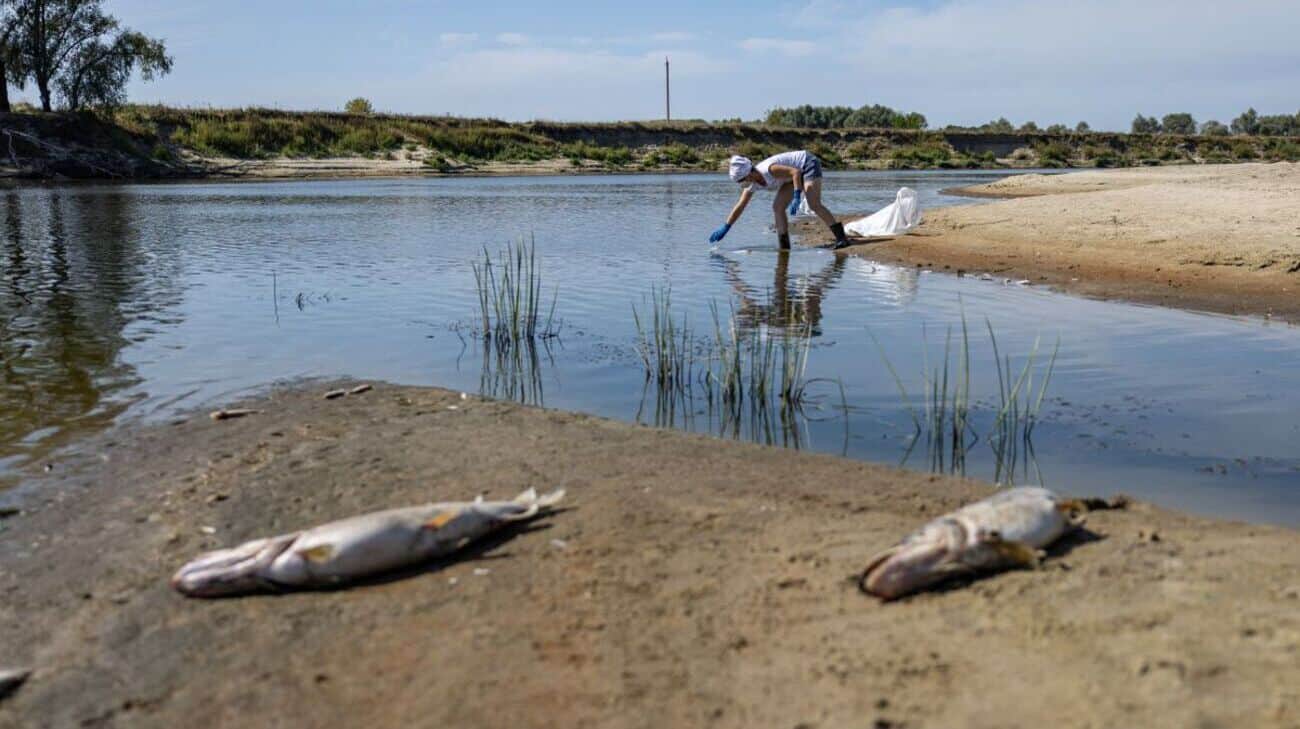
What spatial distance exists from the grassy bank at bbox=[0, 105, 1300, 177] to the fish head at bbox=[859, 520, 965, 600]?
153 feet

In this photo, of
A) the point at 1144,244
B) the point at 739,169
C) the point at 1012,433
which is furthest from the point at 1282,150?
the point at 1012,433

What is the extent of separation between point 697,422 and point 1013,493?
3491 mm

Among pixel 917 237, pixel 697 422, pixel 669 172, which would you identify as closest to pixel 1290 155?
pixel 669 172

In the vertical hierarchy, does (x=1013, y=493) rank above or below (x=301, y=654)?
above

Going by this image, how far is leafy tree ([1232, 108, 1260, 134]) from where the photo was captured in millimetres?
116500

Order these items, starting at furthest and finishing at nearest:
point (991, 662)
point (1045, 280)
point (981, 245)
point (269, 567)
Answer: point (981, 245) → point (1045, 280) → point (269, 567) → point (991, 662)

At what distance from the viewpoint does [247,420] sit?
8109mm

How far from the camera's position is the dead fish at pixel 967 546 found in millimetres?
4496

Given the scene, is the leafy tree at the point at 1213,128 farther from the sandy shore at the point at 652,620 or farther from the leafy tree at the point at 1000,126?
the sandy shore at the point at 652,620

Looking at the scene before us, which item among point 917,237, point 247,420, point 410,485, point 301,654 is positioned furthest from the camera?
point 917,237

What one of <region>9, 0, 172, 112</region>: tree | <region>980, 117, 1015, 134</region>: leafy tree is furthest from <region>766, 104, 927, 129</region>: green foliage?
<region>9, 0, 172, 112</region>: tree

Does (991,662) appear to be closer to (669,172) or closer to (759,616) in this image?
(759,616)

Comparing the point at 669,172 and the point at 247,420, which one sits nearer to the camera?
the point at 247,420

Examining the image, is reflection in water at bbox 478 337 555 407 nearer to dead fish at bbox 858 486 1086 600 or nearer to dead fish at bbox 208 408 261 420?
dead fish at bbox 208 408 261 420
